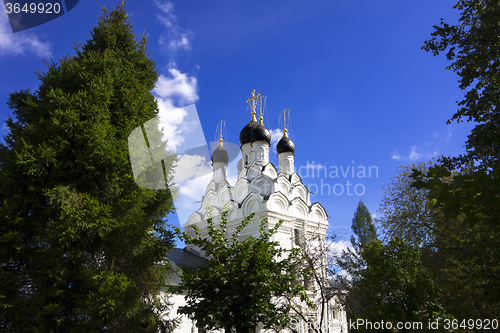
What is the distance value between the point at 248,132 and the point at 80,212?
1798 cm

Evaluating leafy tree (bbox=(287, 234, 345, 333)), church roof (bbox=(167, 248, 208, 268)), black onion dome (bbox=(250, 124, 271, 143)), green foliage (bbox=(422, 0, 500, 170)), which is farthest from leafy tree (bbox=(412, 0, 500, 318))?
black onion dome (bbox=(250, 124, 271, 143))

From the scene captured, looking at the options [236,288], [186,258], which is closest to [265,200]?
[186,258]

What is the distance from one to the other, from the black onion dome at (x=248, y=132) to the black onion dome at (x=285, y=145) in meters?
2.42

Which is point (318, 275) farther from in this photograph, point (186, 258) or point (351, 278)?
point (186, 258)

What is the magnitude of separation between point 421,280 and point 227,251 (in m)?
5.67

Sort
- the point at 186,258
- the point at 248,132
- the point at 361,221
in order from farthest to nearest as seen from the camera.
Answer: the point at 361,221 < the point at 248,132 < the point at 186,258

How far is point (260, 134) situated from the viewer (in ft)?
74.2

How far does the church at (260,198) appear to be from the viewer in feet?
58.9

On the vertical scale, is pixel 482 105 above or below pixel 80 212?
above

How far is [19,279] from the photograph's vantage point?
19.1ft

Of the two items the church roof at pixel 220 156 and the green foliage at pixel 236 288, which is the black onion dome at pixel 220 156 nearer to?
the church roof at pixel 220 156

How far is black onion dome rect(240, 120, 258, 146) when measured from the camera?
2322 cm

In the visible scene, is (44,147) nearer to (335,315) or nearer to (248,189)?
(248,189)

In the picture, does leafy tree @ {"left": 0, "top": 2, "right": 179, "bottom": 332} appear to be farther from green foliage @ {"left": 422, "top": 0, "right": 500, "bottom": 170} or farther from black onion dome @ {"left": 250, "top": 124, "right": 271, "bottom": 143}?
black onion dome @ {"left": 250, "top": 124, "right": 271, "bottom": 143}
